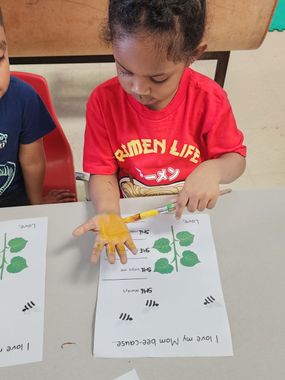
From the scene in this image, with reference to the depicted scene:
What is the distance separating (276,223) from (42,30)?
124 centimetres

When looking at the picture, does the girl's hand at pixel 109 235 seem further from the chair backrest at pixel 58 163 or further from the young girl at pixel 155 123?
the chair backrest at pixel 58 163

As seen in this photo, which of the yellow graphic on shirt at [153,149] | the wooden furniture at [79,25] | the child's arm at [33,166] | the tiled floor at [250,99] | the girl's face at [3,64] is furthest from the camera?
the tiled floor at [250,99]

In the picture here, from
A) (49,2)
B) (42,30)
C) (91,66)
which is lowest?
(91,66)

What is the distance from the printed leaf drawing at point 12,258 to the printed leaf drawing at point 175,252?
22 cm

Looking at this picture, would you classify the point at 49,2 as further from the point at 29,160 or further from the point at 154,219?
the point at 154,219

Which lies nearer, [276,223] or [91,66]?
[276,223]

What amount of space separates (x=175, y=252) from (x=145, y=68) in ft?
0.98

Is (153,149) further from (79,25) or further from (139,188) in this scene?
(79,25)

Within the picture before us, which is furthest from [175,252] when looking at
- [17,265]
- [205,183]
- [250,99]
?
[250,99]

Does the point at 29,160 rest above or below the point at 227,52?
below

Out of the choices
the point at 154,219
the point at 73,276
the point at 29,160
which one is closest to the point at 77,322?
the point at 73,276

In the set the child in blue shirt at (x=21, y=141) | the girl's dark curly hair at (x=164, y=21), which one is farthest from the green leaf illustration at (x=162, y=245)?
the child in blue shirt at (x=21, y=141)

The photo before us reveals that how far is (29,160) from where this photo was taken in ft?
3.14

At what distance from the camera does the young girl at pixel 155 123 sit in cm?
58
